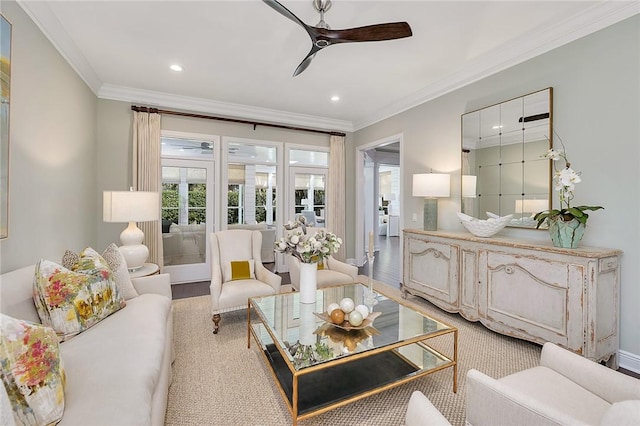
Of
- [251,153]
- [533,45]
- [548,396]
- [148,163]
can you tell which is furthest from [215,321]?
[533,45]

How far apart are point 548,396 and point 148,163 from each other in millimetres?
4758

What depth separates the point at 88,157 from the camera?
3.53m

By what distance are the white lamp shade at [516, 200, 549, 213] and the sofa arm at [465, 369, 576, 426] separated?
7.18 ft

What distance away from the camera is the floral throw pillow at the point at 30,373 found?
37.5 inches

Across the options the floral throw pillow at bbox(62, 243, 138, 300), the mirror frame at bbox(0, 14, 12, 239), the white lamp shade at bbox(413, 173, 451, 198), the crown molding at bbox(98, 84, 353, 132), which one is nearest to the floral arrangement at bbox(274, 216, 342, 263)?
the floral throw pillow at bbox(62, 243, 138, 300)

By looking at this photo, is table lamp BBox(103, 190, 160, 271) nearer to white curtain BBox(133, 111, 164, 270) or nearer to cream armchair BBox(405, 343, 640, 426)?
white curtain BBox(133, 111, 164, 270)

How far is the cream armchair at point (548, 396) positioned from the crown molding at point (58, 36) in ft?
11.9

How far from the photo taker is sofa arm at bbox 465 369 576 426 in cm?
96

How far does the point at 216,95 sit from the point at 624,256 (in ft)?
16.0

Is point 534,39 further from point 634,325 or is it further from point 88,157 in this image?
point 88,157

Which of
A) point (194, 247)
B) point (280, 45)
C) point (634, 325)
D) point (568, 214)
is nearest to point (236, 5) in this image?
point (280, 45)

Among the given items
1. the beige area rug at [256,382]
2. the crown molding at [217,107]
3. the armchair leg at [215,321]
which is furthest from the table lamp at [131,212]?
the crown molding at [217,107]

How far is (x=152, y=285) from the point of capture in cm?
248

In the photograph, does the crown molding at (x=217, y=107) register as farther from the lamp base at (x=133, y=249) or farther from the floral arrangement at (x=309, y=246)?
the floral arrangement at (x=309, y=246)
